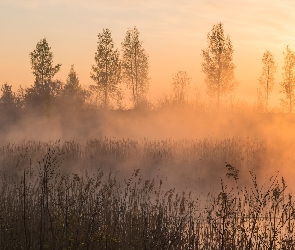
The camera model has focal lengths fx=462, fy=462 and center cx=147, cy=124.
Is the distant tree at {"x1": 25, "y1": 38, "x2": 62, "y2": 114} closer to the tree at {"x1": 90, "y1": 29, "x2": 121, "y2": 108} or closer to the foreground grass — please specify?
the tree at {"x1": 90, "y1": 29, "x2": 121, "y2": 108}

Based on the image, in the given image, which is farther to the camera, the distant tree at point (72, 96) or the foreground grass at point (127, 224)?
the distant tree at point (72, 96)

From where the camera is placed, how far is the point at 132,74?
181 ft

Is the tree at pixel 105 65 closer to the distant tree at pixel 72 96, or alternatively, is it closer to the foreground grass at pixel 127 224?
the distant tree at pixel 72 96

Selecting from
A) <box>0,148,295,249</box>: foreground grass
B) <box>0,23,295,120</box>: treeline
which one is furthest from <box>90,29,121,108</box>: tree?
<box>0,148,295,249</box>: foreground grass

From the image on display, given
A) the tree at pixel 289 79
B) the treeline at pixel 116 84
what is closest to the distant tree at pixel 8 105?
the treeline at pixel 116 84

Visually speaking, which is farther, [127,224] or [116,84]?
[116,84]

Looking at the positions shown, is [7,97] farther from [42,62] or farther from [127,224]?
[127,224]

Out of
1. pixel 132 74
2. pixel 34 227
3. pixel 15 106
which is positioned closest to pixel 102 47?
pixel 132 74

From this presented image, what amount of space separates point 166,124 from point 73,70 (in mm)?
22845

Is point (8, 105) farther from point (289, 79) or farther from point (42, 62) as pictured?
point (289, 79)

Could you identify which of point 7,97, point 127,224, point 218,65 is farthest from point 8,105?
point 127,224

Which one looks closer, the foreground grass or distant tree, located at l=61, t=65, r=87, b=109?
the foreground grass

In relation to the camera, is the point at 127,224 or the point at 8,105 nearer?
the point at 127,224

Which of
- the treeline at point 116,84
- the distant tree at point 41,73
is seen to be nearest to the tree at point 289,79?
the treeline at point 116,84
